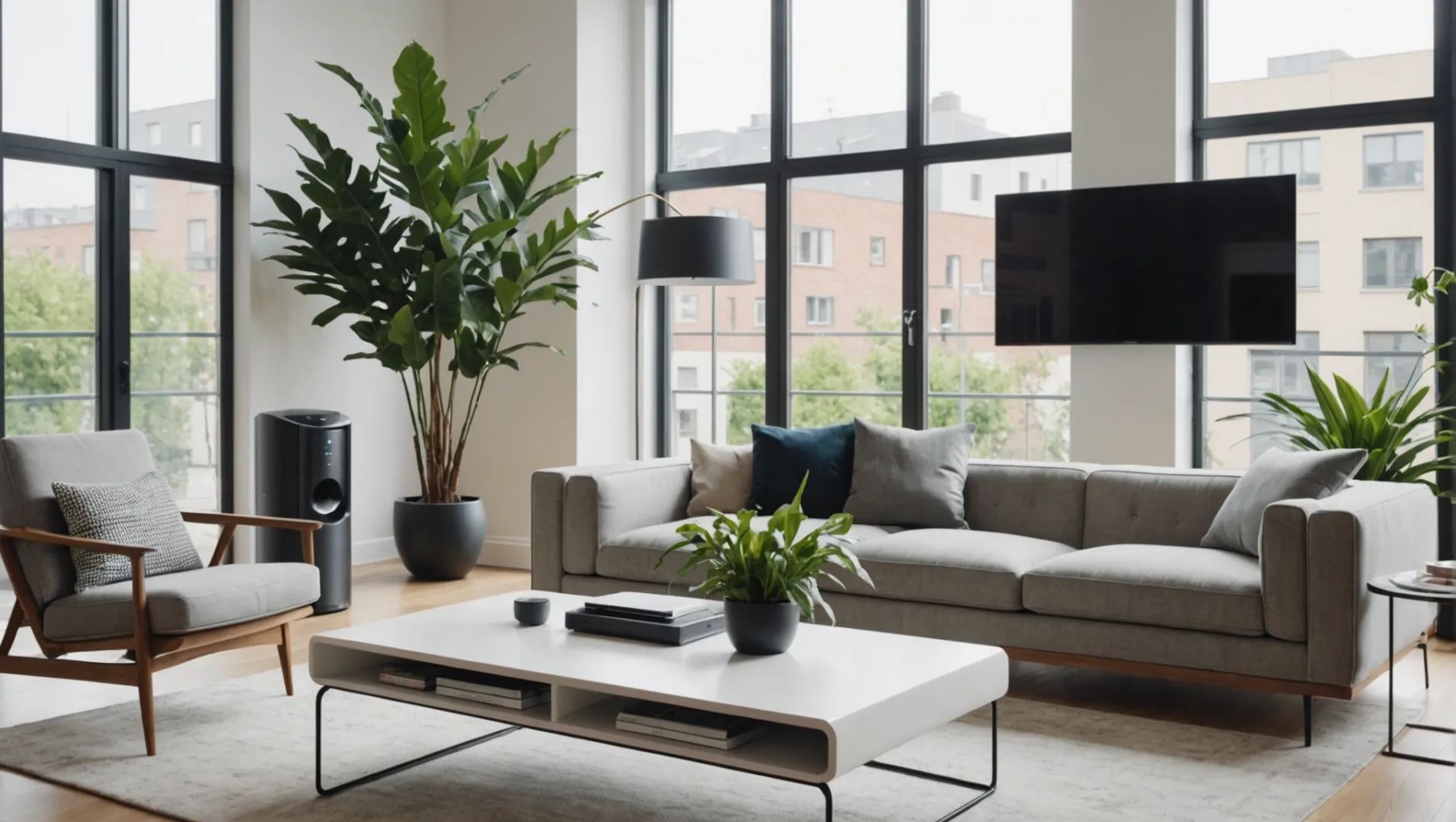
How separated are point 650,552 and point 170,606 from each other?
5.49 feet

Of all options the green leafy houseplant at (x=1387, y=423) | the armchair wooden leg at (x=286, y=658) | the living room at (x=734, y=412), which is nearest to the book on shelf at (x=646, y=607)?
the living room at (x=734, y=412)

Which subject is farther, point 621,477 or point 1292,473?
point 621,477

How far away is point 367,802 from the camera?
304 cm

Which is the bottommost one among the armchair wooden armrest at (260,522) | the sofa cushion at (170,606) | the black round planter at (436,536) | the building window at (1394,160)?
the black round planter at (436,536)

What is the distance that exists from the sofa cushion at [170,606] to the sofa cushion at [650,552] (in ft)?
4.29

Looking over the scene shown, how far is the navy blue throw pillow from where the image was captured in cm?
495

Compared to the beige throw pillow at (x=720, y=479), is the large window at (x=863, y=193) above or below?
above

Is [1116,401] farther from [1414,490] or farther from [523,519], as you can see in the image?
[523,519]

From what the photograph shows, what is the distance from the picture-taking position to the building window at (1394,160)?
498 centimetres

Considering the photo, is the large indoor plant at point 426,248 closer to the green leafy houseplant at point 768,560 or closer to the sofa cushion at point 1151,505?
the sofa cushion at point 1151,505

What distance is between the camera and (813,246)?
21.2 ft

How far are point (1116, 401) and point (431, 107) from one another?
3.26m

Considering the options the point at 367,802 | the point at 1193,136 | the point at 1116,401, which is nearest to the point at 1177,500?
the point at 1116,401

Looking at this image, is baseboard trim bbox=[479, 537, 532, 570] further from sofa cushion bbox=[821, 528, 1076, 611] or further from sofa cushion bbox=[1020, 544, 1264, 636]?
sofa cushion bbox=[1020, 544, 1264, 636]
